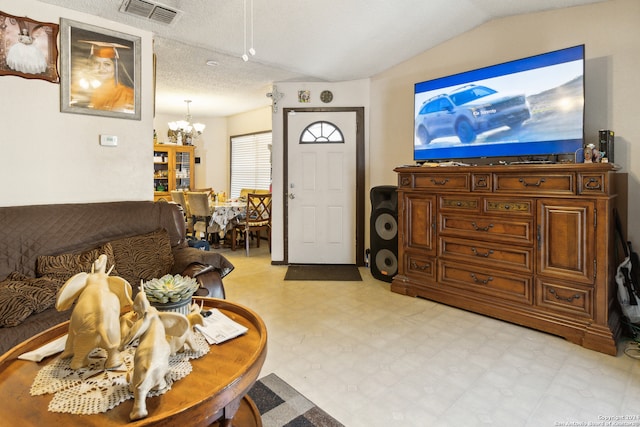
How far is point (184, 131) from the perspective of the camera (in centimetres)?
661

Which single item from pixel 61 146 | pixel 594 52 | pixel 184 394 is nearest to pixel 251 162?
pixel 61 146

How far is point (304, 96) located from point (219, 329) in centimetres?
376

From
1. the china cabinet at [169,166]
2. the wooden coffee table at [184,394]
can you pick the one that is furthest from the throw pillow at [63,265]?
the china cabinet at [169,166]

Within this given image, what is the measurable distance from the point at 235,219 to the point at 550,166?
169 inches

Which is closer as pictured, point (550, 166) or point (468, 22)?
point (550, 166)

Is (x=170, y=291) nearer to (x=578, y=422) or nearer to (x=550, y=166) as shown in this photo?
(x=578, y=422)

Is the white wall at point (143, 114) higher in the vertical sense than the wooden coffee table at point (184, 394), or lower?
higher

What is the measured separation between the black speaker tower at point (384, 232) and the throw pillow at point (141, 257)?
7.14 ft

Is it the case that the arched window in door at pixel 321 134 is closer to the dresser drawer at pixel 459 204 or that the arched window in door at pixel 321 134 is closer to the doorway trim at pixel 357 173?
the doorway trim at pixel 357 173

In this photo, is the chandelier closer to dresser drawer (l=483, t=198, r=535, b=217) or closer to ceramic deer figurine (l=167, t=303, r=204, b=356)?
dresser drawer (l=483, t=198, r=535, b=217)

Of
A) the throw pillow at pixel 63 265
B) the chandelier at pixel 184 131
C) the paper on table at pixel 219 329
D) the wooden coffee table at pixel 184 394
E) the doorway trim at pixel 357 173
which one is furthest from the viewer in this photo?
the chandelier at pixel 184 131

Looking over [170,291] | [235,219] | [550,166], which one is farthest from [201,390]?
[235,219]

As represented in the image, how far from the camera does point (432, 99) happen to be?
3414 mm

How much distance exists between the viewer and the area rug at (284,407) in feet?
5.32
